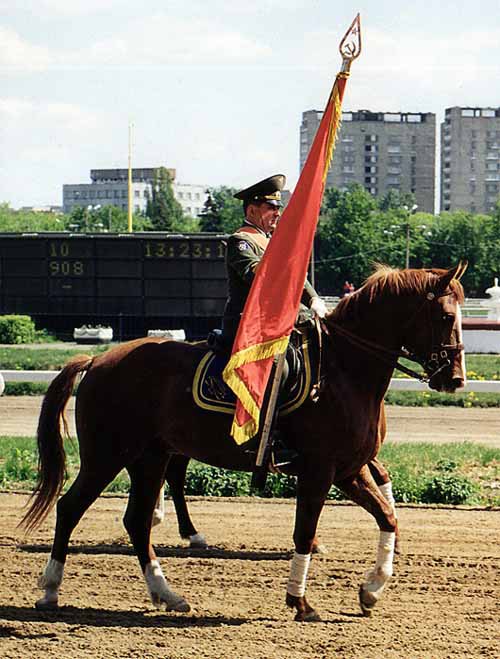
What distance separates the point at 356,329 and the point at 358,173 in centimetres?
17121

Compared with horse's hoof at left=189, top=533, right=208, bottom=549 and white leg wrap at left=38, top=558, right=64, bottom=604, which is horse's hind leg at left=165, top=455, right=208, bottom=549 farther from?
white leg wrap at left=38, top=558, right=64, bottom=604

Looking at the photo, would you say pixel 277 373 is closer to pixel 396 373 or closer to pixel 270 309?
pixel 270 309

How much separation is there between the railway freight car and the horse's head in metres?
22.4

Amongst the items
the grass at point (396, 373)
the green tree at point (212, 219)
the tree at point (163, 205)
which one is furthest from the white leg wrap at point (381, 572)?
the tree at point (163, 205)

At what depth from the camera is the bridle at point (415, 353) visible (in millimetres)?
7441

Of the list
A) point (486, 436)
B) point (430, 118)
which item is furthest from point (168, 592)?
point (430, 118)

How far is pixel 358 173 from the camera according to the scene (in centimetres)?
17662

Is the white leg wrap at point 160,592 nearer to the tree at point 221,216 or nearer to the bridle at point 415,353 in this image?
the bridle at point 415,353

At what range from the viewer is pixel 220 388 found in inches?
305

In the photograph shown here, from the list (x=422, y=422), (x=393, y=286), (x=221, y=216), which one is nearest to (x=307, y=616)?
(x=393, y=286)

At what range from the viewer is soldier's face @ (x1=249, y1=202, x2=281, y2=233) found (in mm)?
7938

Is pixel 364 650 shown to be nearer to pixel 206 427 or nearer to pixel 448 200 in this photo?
pixel 206 427

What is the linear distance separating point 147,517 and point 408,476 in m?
4.72

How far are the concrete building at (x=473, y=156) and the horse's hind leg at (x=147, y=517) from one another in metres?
166
